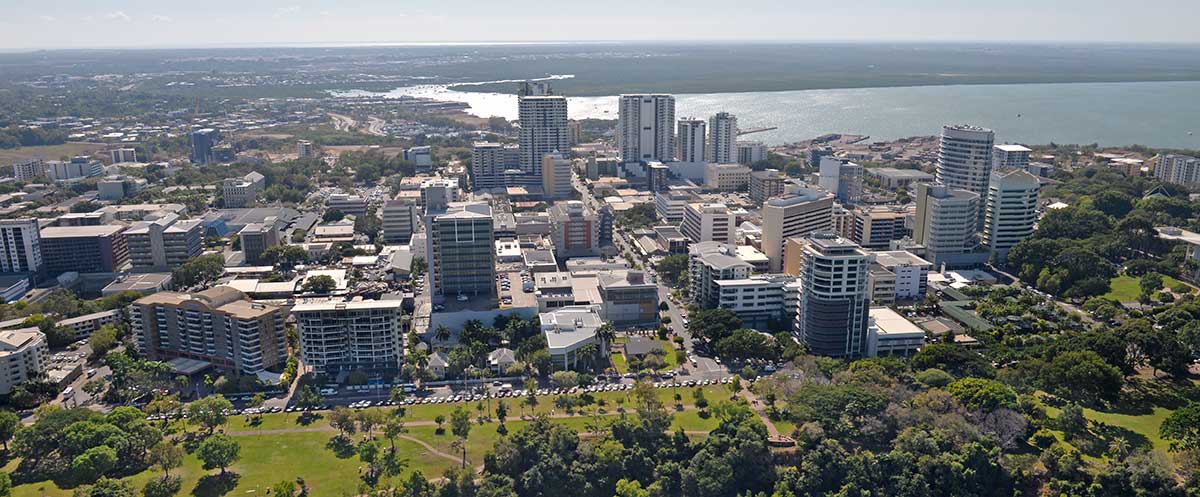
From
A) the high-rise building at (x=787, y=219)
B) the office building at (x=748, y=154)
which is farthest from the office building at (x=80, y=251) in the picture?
the office building at (x=748, y=154)

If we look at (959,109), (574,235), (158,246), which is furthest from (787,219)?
(959,109)

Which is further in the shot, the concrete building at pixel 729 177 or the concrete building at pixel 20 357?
the concrete building at pixel 729 177

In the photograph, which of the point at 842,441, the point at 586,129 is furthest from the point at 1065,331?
the point at 586,129

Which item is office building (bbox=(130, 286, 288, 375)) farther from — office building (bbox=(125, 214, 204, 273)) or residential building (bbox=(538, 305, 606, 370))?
office building (bbox=(125, 214, 204, 273))

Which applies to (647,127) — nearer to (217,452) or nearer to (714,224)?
(714,224)

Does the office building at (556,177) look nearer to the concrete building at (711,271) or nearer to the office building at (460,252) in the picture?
the concrete building at (711,271)

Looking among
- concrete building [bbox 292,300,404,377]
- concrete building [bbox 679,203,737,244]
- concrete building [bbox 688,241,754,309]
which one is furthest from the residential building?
concrete building [bbox 679,203,737,244]

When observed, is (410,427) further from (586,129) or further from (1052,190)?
(586,129)
